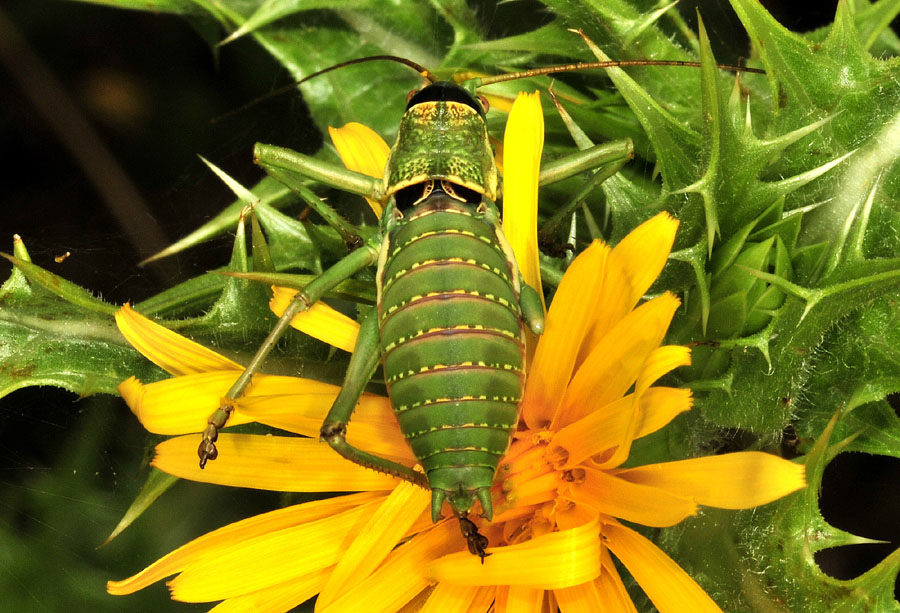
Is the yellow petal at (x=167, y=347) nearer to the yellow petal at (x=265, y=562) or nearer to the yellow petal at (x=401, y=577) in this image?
the yellow petal at (x=265, y=562)

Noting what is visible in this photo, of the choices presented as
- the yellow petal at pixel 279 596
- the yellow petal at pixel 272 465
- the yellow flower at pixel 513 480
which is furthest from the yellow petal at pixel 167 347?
the yellow petal at pixel 279 596

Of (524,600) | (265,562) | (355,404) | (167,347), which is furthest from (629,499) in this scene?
(167,347)

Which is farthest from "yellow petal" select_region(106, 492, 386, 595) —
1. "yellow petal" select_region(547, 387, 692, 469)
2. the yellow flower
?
"yellow petal" select_region(547, 387, 692, 469)

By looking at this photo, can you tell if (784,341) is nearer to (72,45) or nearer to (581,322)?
(581,322)

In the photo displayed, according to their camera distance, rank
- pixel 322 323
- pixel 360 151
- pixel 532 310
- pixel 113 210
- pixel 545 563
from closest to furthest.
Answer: pixel 545 563 → pixel 532 310 → pixel 322 323 → pixel 360 151 → pixel 113 210

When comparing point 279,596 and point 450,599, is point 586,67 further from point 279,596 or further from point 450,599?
point 279,596

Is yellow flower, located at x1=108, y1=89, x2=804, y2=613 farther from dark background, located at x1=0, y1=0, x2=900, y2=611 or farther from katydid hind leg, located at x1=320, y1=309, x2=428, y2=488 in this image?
dark background, located at x1=0, y1=0, x2=900, y2=611
